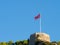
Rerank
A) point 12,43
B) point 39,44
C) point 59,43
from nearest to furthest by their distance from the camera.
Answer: point 39,44
point 59,43
point 12,43

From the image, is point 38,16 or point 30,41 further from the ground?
point 38,16

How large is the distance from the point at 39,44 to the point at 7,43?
24.6m

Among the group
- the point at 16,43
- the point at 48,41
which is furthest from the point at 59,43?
the point at 48,41

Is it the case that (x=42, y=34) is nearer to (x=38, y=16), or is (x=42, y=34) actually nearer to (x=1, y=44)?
(x=38, y=16)

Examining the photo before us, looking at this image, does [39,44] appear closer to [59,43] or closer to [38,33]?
[38,33]

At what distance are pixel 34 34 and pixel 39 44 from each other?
161 centimetres

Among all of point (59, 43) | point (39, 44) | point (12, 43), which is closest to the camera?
point (39, 44)

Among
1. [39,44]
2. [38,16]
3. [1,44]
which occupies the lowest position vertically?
[39,44]

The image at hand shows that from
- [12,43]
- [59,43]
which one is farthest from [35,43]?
[12,43]

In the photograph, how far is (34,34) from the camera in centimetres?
4825

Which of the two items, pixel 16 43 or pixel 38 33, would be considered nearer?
pixel 38 33

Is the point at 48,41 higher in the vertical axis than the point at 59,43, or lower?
lower

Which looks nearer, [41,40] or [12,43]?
[41,40]

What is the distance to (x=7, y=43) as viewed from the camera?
236 feet
